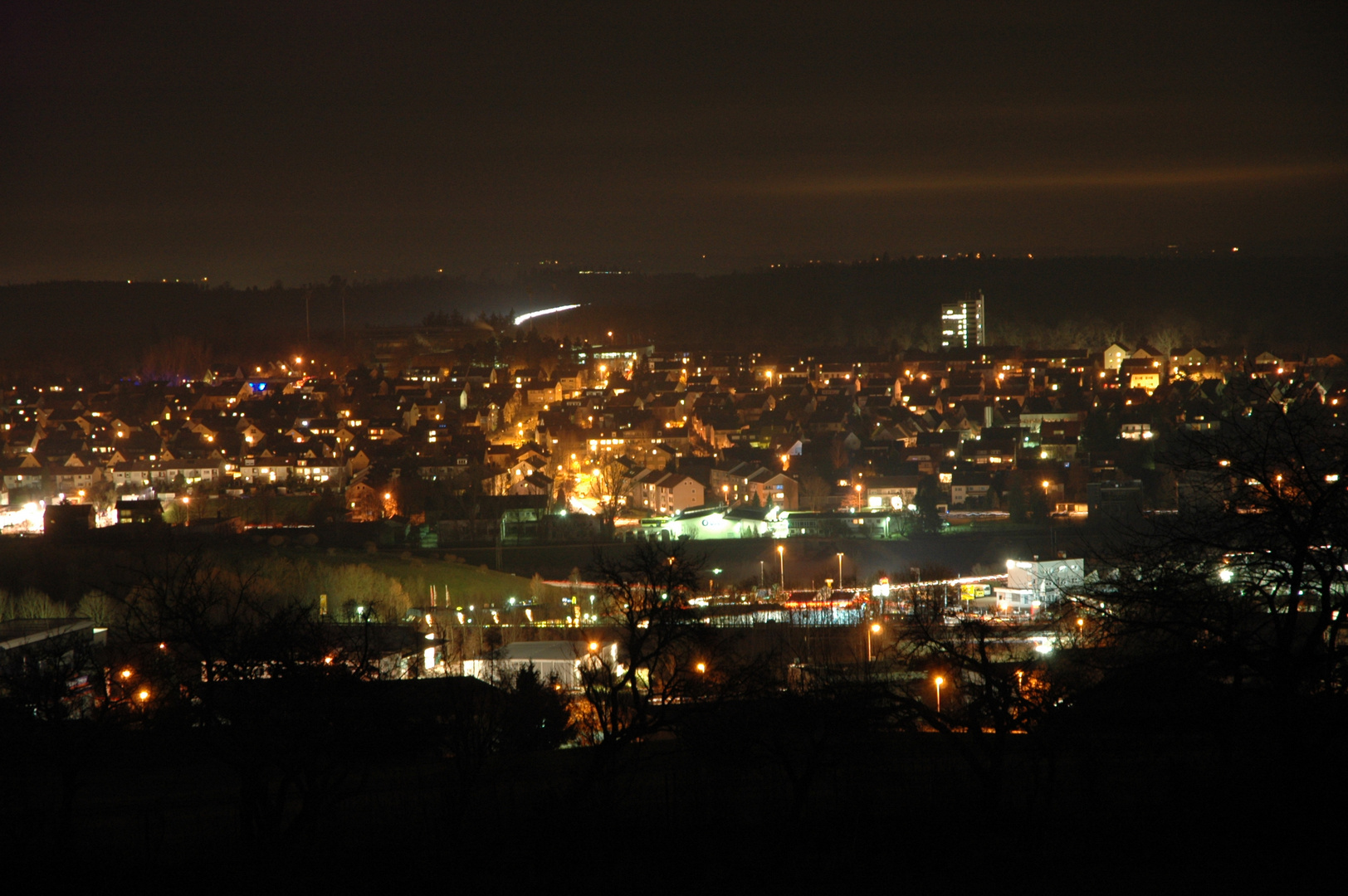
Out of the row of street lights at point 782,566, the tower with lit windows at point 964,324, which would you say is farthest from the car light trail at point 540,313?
the row of street lights at point 782,566

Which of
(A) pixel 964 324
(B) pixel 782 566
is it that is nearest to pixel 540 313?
(A) pixel 964 324

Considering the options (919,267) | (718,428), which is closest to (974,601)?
(718,428)

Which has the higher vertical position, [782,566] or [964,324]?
[964,324]

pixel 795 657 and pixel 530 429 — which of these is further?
pixel 530 429

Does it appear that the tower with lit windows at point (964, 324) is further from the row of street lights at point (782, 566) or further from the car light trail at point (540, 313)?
the row of street lights at point (782, 566)

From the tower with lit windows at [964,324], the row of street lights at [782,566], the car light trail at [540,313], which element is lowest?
the row of street lights at [782,566]

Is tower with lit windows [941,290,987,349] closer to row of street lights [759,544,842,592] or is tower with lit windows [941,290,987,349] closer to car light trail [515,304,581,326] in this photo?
car light trail [515,304,581,326]

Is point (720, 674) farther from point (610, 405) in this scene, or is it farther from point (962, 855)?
point (610, 405)

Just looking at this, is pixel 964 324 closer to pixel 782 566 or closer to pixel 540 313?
pixel 540 313
